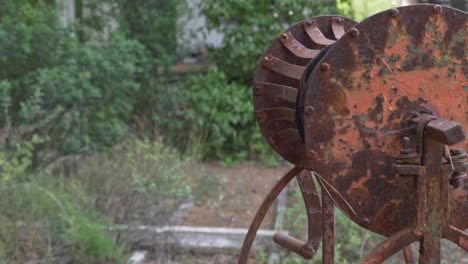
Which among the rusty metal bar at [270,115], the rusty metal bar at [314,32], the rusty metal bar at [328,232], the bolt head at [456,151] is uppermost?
the rusty metal bar at [314,32]

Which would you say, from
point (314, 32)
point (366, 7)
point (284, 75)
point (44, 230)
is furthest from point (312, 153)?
point (366, 7)

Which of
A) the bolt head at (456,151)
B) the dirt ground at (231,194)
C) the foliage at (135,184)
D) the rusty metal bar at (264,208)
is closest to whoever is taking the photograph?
the bolt head at (456,151)

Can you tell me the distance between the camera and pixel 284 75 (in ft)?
7.67

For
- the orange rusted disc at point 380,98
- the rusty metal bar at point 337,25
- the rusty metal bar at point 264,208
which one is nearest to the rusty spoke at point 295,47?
the rusty metal bar at point 337,25

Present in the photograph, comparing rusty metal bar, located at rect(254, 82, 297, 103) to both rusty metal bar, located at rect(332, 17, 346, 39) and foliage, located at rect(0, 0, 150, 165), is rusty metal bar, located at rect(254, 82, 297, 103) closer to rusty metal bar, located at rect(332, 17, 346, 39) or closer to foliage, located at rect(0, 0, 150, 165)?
rusty metal bar, located at rect(332, 17, 346, 39)

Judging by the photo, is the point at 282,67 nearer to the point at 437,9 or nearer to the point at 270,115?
the point at 270,115

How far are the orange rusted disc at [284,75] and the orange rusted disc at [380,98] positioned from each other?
51 centimetres

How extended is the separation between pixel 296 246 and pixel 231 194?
3.72 m

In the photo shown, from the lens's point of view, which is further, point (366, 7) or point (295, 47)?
point (366, 7)

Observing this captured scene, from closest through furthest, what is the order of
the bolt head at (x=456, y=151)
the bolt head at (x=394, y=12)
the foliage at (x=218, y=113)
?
1. the bolt head at (x=394, y=12)
2. the bolt head at (x=456, y=151)
3. the foliage at (x=218, y=113)

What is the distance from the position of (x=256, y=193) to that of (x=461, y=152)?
174 inches

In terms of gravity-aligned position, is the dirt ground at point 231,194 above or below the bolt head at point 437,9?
below

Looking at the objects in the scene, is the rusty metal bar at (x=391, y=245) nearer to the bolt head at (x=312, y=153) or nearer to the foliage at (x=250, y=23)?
the bolt head at (x=312, y=153)

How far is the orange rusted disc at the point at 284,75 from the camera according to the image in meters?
2.36
